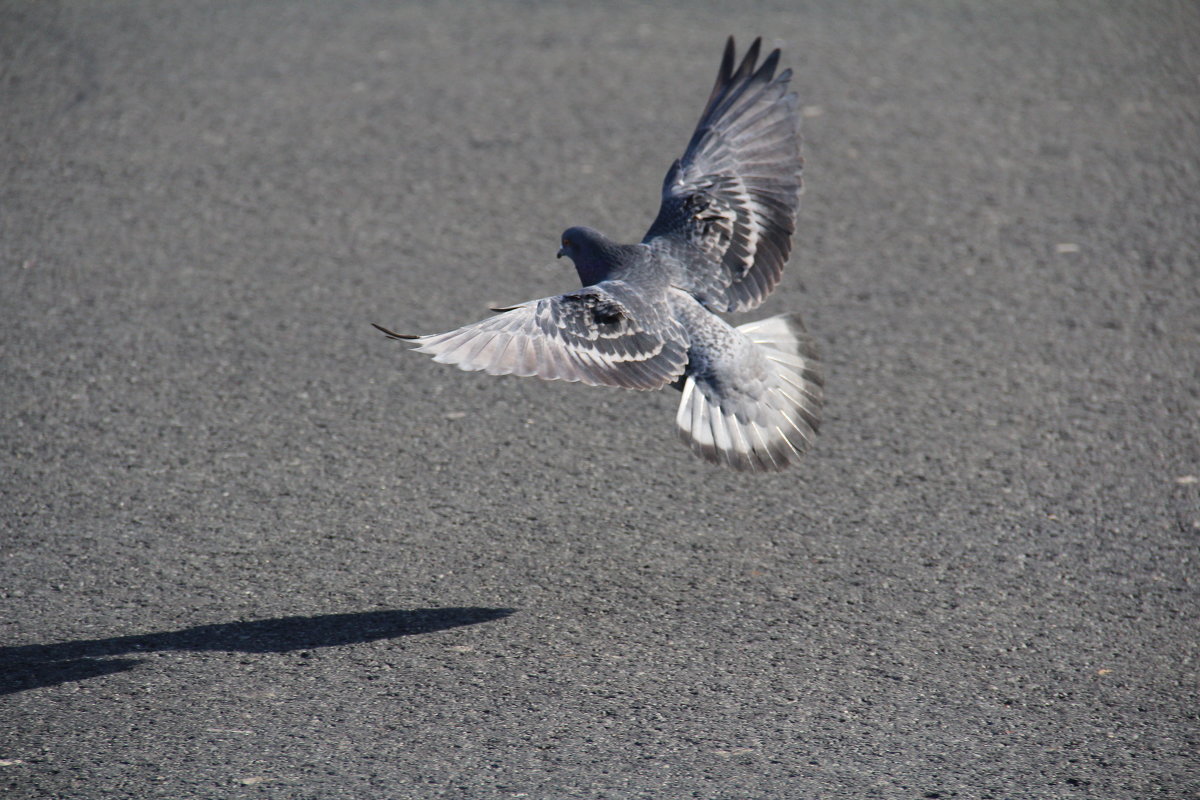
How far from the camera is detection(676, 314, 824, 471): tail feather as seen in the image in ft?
13.5

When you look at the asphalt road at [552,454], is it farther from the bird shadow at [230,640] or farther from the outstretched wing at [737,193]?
the outstretched wing at [737,193]

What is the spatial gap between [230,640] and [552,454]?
148 centimetres

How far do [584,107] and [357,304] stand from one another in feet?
8.85

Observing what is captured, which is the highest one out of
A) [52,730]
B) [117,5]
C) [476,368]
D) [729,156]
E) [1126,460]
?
[117,5]

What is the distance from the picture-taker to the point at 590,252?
14.9 feet

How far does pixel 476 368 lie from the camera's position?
3.59 metres

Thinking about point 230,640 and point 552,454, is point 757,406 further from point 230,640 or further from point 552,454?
point 230,640

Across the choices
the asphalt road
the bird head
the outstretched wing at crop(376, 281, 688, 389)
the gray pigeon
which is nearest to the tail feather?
the gray pigeon

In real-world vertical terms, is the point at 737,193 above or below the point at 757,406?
above

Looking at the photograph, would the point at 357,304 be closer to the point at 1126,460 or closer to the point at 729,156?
the point at 729,156

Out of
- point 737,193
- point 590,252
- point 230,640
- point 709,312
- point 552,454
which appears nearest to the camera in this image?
point 230,640

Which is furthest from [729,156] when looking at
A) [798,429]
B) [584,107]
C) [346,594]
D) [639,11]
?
[639,11]

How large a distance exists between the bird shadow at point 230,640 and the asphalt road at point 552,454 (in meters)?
0.02

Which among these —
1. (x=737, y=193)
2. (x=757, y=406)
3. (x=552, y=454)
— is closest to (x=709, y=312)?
(x=757, y=406)
